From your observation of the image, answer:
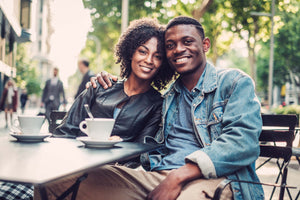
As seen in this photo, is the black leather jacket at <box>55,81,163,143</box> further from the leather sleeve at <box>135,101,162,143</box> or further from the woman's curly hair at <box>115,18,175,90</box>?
the woman's curly hair at <box>115,18,175,90</box>

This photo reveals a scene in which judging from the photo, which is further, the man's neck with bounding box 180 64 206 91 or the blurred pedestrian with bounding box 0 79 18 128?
the blurred pedestrian with bounding box 0 79 18 128

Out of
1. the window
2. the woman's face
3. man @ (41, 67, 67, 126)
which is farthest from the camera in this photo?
the window

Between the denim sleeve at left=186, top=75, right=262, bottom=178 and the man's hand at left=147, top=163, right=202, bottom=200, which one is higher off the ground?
the denim sleeve at left=186, top=75, right=262, bottom=178

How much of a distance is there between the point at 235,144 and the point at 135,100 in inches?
43.6

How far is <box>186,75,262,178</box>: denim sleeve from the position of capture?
2.27m

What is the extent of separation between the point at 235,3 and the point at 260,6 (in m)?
1.07

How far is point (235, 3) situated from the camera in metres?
15.9

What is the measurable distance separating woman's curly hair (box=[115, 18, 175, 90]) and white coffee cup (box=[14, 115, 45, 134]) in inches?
50.9

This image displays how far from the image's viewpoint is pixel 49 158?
1.79 metres

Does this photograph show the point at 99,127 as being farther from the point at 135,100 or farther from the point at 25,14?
the point at 25,14

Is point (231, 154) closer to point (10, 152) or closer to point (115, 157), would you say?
point (115, 157)

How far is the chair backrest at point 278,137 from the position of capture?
2.96 meters

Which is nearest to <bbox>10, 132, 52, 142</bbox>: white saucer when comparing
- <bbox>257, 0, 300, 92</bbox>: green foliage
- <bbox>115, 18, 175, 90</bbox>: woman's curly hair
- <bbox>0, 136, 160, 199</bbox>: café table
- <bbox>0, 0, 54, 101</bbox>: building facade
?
<bbox>0, 136, 160, 199</bbox>: café table

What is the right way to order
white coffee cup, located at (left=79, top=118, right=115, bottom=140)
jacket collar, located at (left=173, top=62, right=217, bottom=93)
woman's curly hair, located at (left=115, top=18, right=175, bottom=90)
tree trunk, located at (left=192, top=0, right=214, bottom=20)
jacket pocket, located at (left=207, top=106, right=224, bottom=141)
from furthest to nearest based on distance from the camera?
tree trunk, located at (left=192, top=0, right=214, bottom=20), woman's curly hair, located at (left=115, top=18, right=175, bottom=90), jacket collar, located at (left=173, top=62, right=217, bottom=93), jacket pocket, located at (left=207, top=106, right=224, bottom=141), white coffee cup, located at (left=79, top=118, right=115, bottom=140)
